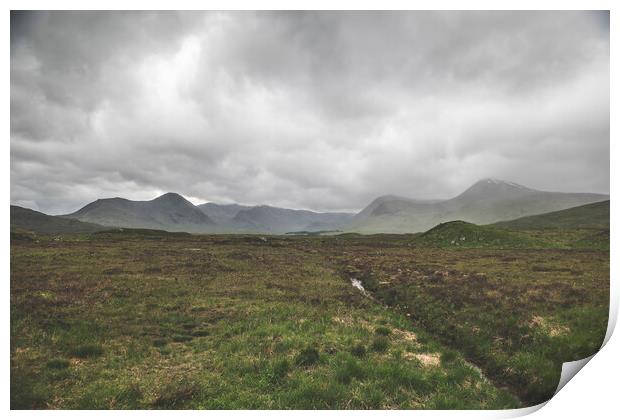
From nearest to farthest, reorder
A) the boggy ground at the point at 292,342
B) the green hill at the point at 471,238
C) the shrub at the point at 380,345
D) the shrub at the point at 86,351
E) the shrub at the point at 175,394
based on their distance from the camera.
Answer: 1. the shrub at the point at 175,394
2. the boggy ground at the point at 292,342
3. the shrub at the point at 86,351
4. the shrub at the point at 380,345
5. the green hill at the point at 471,238

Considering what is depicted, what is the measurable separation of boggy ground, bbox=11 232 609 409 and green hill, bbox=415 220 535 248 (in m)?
55.0

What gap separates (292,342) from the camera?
44.3 feet

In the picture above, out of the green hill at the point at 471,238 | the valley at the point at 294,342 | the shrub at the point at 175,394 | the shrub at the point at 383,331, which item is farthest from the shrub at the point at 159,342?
the green hill at the point at 471,238

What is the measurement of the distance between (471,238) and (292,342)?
80184mm

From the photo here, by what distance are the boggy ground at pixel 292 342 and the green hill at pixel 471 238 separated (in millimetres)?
54962

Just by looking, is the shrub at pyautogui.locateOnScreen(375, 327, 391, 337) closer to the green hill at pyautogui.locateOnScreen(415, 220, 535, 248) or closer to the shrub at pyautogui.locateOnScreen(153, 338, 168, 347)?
the shrub at pyautogui.locateOnScreen(153, 338, 168, 347)

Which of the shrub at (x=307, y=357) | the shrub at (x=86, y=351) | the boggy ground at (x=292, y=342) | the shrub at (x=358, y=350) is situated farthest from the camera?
the shrub at (x=358, y=350)

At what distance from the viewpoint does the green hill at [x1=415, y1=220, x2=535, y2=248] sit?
75062 mm

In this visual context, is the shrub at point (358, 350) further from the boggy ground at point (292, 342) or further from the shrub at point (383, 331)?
the shrub at point (383, 331)

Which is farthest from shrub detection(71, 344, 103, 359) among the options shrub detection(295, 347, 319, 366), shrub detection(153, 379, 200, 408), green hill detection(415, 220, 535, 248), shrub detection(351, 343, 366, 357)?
green hill detection(415, 220, 535, 248)

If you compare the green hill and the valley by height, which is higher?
the green hill

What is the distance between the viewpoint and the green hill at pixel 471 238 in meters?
75.1

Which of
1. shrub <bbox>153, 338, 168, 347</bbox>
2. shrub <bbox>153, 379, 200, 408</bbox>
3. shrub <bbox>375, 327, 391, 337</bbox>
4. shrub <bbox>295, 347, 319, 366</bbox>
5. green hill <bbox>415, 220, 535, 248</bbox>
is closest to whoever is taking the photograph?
shrub <bbox>153, 379, 200, 408</bbox>

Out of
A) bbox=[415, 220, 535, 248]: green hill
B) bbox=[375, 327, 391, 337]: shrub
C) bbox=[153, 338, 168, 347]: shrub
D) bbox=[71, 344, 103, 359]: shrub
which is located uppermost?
bbox=[415, 220, 535, 248]: green hill
